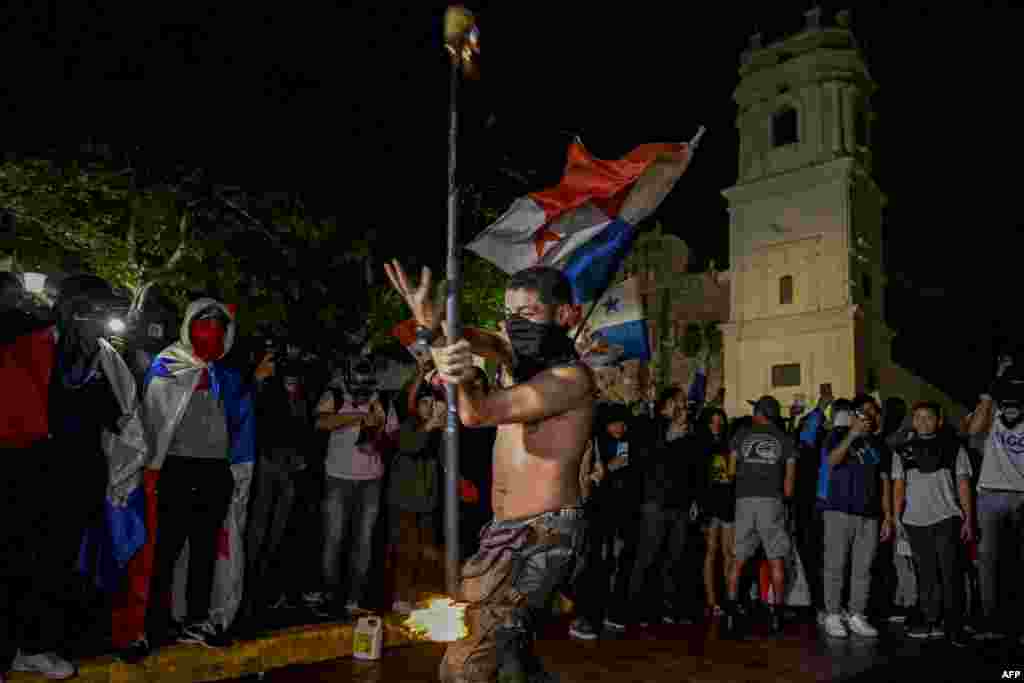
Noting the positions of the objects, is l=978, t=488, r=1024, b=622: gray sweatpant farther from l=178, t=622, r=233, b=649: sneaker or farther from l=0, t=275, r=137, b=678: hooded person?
l=0, t=275, r=137, b=678: hooded person

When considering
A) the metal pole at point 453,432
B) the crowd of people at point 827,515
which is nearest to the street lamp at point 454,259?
the metal pole at point 453,432

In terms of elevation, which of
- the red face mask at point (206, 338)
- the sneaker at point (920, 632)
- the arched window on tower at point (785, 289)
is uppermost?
the arched window on tower at point (785, 289)

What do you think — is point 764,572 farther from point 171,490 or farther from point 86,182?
point 86,182

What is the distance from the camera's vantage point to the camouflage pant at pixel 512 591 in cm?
328

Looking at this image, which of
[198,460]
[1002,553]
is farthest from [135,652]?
[1002,553]

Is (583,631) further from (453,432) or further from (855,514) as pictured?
(453,432)

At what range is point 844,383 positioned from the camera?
34.1 m

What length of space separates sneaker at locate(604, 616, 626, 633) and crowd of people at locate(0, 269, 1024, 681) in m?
0.01

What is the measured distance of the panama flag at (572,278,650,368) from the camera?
8859 mm

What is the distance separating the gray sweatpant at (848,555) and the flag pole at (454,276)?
19.2ft

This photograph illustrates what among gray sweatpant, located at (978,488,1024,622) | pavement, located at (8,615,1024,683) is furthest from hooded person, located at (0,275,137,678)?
gray sweatpant, located at (978,488,1024,622)

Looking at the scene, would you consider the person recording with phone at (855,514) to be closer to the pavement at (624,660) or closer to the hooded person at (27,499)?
the pavement at (624,660)

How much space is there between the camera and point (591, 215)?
334 inches

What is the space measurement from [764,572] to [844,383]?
1053 inches
